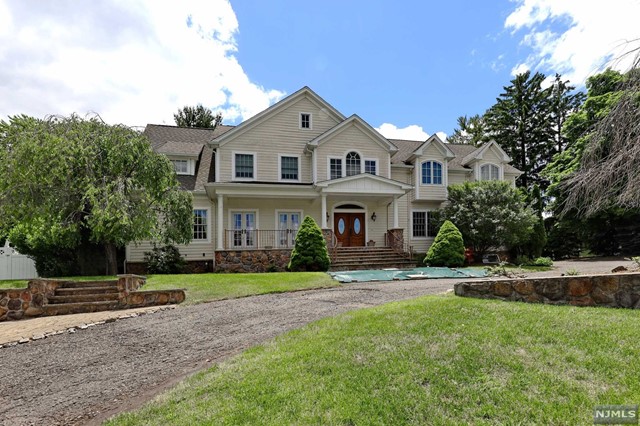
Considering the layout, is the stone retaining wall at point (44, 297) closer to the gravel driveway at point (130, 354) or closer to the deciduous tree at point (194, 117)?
the gravel driveway at point (130, 354)

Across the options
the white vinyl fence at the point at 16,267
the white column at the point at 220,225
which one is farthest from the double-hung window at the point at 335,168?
the white vinyl fence at the point at 16,267

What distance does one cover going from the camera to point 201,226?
16.9m

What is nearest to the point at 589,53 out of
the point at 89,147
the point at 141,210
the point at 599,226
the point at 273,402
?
the point at 273,402

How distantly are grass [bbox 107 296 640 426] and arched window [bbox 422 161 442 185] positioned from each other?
14.9 meters

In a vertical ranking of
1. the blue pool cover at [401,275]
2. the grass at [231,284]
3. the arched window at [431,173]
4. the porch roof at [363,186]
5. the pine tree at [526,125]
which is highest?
the pine tree at [526,125]

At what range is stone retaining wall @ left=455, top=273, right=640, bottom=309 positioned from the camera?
554 centimetres

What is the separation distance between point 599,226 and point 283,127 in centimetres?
1910

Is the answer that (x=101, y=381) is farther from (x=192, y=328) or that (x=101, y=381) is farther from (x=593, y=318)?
(x=593, y=318)

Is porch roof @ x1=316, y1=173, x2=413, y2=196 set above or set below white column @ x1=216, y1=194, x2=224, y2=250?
above

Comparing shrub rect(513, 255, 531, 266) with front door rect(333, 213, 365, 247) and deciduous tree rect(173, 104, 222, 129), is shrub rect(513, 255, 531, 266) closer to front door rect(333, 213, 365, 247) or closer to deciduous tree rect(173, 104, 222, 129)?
front door rect(333, 213, 365, 247)

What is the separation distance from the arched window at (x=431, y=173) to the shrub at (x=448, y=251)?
437 centimetres

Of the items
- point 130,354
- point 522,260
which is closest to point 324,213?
point 522,260

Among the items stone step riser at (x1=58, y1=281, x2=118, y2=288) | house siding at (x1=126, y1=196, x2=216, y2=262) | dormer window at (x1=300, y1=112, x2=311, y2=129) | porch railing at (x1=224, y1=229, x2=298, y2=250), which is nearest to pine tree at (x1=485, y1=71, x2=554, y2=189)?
dormer window at (x1=300, y1=112, x2=311, y2=129)

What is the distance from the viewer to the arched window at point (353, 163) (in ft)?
59.9
